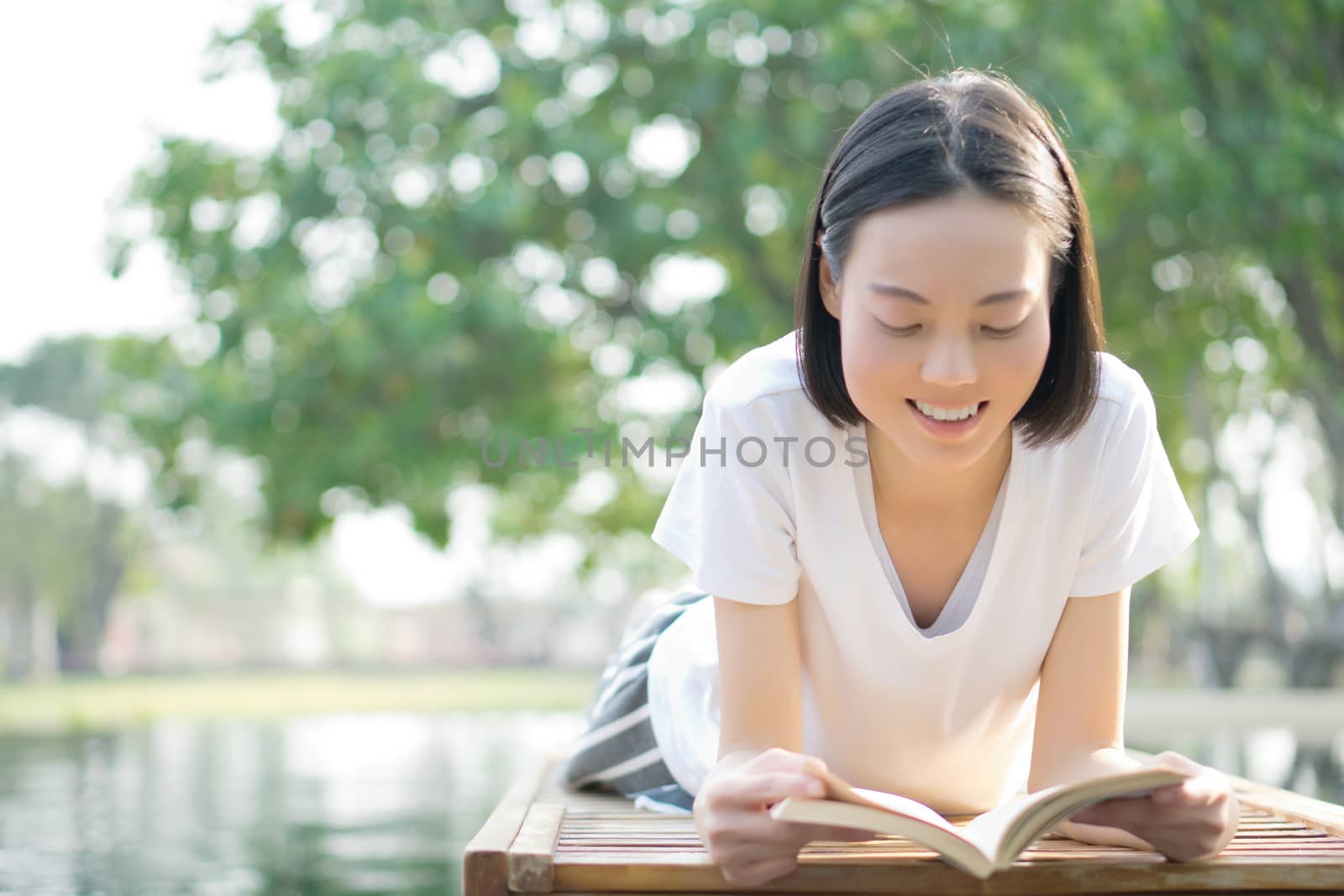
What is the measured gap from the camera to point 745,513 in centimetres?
155

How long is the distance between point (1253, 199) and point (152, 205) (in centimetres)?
645

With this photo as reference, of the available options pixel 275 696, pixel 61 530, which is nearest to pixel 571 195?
pixel 275 696

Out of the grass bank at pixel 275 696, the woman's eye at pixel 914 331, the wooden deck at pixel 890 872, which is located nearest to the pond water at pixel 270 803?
the wooden deck at pixel 890 872

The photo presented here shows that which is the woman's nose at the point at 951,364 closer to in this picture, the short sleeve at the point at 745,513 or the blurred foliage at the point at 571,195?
the short sleeve at the point at 745,513

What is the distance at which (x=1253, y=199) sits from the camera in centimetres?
680

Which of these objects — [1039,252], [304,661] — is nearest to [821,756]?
[1039,252]

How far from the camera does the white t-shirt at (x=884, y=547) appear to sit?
5.12 feet

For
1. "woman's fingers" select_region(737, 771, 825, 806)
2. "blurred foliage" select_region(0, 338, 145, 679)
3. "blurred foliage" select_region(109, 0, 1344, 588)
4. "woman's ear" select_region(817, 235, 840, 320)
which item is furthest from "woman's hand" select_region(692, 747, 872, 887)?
"blurred foliage" select_region(0, 338, 145, 679)

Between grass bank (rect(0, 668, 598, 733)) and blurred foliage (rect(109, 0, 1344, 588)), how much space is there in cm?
247

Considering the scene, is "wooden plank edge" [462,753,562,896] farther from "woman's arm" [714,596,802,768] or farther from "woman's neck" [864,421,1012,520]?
"woman's neck" [864,421,1012,520]

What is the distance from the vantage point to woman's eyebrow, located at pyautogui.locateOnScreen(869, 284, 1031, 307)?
1354mm

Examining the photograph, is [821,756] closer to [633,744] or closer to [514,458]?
[633,744]

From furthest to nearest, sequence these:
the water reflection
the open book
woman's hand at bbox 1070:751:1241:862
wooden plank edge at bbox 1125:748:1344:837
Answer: the water reflection < wooden plank edge at bbox 1125:748:1344:837 < woman's hand at bbox 1070:751:1241:862 < the open book

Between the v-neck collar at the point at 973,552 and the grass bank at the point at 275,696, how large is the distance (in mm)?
7354
